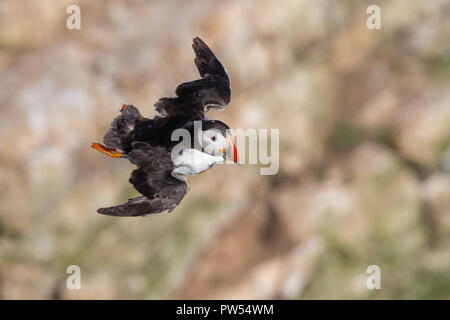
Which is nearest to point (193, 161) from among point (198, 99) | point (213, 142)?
point (213, 142)

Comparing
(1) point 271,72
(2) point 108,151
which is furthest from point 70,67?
(2) point 108,151

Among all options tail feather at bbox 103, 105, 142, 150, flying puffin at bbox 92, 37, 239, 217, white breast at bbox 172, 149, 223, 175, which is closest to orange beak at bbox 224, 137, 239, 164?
flying puffin at bbox 92, 37, 239, 217

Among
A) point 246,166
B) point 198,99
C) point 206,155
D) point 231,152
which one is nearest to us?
point 231,152

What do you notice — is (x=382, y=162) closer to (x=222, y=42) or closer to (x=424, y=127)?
(x=424, y=127)

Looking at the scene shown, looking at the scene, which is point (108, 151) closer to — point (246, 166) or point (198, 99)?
point (198, 99)

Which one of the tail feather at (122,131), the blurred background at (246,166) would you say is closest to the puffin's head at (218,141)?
the tail feather at (122,131)

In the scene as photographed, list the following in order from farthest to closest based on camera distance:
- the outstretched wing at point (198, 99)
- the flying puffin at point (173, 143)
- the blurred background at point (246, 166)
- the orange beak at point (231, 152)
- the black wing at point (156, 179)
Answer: the blurred background at point (246, 166)
the outstretched wing at point (198, 99)
the black wing at point (156, 179)
the flying puffin at point (173, 143)
the orange beak at point (231, 152)

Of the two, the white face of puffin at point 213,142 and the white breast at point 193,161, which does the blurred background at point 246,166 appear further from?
the white face of puffin at point 213,142
